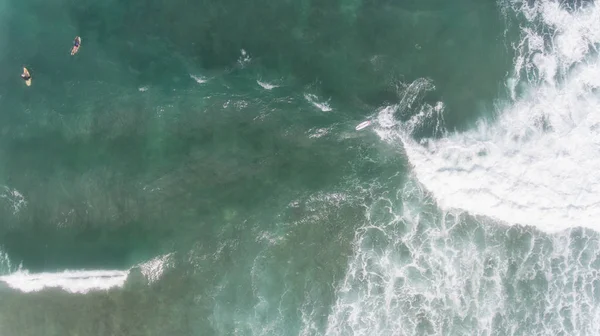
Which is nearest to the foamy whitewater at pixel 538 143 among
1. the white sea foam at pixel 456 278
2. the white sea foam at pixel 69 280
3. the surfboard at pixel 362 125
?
the surfboard at pixel 362 125

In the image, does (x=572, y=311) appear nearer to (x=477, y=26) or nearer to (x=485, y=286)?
(x=485, y=286)

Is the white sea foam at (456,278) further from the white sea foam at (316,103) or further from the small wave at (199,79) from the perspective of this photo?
the small wave at (199,79)

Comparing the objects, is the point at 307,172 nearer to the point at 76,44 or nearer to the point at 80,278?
the point at 80,278

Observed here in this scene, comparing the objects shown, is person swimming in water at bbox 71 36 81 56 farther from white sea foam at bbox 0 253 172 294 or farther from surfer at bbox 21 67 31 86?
white sea foam at bbox 0 253 172 294

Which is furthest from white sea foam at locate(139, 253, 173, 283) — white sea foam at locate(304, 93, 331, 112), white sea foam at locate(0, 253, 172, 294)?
white sea foam at locate(304, 93, 331, 112)

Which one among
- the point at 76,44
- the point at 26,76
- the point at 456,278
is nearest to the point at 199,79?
the point at 76,44
